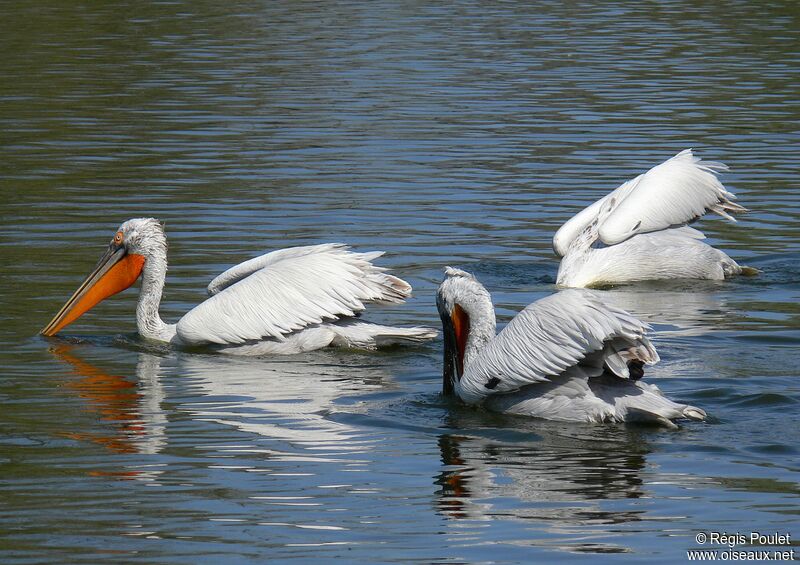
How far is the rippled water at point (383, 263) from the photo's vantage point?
5031 mm

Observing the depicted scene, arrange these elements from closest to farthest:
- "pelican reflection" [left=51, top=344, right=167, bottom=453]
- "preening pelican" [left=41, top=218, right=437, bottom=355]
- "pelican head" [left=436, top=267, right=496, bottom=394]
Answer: "pelican reflection" [left=51, top=344, right=167, bottom=453] → "pelican head" [left=436, top=267, right=496, bottom=394] → "preening pelican" [left=41, top=218, right=437, bottom=355]

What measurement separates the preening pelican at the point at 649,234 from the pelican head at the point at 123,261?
2408 mm

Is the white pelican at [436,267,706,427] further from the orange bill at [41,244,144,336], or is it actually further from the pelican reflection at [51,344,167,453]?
the orange bill at [41,244,144,336]

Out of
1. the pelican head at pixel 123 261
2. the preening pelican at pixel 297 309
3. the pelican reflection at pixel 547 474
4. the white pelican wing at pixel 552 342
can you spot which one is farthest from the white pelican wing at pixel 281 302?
the pelican reflection at pixel 547 474

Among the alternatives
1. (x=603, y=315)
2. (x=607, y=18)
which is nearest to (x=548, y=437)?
(x=603, y=315)

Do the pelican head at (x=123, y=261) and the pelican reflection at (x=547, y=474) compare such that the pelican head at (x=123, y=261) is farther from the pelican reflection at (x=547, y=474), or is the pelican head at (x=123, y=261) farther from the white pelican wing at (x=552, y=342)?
the pelican reflection at (x=547, y=474)

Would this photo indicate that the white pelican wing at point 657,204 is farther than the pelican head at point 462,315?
Yes

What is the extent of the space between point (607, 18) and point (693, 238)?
1469 centimetres

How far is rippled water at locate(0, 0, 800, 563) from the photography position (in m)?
5.03

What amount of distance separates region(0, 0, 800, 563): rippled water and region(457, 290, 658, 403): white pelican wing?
7.9 inches

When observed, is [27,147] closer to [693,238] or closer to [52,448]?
[693,238]

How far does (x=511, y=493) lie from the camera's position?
5.21 m

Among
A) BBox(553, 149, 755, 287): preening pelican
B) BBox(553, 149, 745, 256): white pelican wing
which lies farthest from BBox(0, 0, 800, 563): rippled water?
BBox(553, 149, 745, 256): white pelican wing

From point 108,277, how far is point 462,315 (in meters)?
2.46
